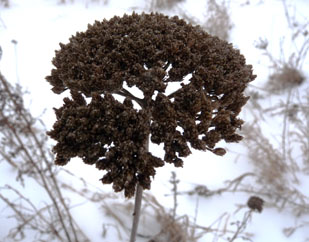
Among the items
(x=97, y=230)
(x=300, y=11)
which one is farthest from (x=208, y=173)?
(x=300, y=11)

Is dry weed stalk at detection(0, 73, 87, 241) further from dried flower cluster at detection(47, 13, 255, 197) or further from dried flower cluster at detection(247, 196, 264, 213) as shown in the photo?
dried flower cluster at detection(247, 196, 264, 213)

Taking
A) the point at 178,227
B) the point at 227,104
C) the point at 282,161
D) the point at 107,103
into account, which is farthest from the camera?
the point at 282,161

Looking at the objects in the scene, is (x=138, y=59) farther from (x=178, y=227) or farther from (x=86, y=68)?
(x=178, y=227)

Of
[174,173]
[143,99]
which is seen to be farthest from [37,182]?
[143,99]

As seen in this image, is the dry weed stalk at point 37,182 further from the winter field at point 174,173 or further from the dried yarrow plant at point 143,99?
the dried yarrow plant at point 143,99

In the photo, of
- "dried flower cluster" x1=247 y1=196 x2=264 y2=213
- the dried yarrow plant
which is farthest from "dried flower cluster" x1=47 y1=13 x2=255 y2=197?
"dried flower cluster" x1=247 y1=196 x2=264 y2=213

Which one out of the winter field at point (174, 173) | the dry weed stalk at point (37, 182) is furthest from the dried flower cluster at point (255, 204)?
the dry weed stalk at point (37, 182)
